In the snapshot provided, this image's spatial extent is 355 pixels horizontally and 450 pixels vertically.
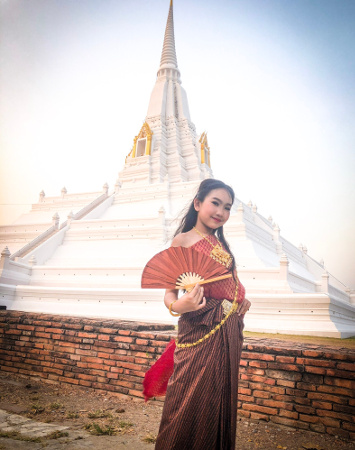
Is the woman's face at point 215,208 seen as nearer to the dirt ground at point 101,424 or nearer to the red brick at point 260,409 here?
the dirt ground at point 101,424

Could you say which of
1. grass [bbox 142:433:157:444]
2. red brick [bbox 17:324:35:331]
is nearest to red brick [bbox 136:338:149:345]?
grass [bbox 142:433:157:444]

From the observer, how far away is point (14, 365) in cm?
521

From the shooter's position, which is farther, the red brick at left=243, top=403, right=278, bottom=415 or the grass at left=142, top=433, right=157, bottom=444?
the red brick at left=243, top=403, right=278, bottom=415

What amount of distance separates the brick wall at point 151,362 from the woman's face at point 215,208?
6.66 feet

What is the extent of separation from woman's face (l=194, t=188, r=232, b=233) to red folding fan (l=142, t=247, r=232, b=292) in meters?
0.38

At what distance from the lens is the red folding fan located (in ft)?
6.51

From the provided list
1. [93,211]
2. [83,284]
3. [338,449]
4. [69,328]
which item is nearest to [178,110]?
[93,211]

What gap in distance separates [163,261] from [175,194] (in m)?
18.4

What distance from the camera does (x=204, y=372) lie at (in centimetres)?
190

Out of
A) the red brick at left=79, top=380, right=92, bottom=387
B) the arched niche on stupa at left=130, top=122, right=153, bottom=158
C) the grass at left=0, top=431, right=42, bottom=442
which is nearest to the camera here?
the grass at left=0, top=431, right=42, bottom=442

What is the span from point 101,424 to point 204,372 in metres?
2.20

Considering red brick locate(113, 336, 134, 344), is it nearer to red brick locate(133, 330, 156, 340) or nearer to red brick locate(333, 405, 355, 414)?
red brick locate(133, 330, 156, 340)

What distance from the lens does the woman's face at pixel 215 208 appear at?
7.56 ft

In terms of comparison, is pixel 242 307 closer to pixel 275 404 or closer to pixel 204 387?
pixel 204 387
